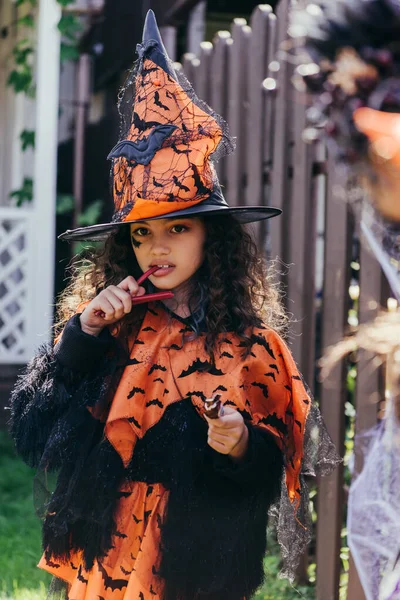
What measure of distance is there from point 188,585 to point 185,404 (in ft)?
1.44

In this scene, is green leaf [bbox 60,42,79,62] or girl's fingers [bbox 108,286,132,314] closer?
girl's fingers [bbox 108,286,132,314]

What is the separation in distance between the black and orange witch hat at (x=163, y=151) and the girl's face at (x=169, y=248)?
0.07m

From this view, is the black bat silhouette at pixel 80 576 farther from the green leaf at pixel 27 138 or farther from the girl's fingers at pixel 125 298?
the green leaf at pixel 27 138

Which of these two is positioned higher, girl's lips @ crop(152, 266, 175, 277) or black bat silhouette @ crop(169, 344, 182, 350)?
girl's lips @ crop(152, 266, 175, 277)

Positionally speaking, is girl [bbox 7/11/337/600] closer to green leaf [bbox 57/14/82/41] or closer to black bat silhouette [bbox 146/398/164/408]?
black bat silhouette [bbox 146/398/164/408]

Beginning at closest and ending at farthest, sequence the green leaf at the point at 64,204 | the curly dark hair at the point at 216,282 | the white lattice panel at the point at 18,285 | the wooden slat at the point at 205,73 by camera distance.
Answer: the curly dark hair at the point at 216,282, the wooden slat at the point at 205,73, the white lattice panel at the point at 18,285, the green leaf at the point at 64,204

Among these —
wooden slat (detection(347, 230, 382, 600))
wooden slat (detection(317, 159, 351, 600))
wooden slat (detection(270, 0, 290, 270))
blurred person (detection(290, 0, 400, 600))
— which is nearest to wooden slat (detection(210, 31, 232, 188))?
wooden slat (detection(270, 0, 290, 270))

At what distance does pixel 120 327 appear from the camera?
257 centimetres

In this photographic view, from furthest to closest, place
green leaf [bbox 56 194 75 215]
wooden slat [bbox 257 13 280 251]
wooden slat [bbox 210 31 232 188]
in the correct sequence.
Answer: green leaf [bbox 56 194 75 215] → wooden slat [bbox 210 31 232 188] → wooden slat [bbox 257 13 280 251]

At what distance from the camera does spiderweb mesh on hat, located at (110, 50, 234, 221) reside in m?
2.42

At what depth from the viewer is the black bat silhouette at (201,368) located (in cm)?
244

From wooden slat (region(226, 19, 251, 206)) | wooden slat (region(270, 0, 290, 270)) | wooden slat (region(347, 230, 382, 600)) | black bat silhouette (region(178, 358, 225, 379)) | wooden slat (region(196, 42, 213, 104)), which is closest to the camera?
black bat silhouette (region(178, 358, 225, 379))

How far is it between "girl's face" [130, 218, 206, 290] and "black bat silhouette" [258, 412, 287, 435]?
0.42 meters

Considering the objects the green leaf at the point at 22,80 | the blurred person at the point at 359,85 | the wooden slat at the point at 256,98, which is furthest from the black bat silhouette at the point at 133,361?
the green leaf at the point at 22,80
